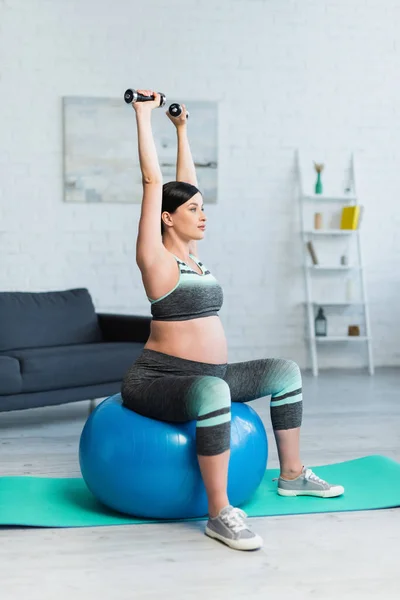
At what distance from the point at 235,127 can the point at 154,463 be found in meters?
4.22

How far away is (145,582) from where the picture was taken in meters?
2.21

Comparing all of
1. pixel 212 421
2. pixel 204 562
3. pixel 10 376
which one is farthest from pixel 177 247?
pixel 10 376

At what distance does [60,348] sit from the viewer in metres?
4.55

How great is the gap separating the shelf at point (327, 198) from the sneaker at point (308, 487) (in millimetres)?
3722

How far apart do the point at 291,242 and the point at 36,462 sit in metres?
3.49

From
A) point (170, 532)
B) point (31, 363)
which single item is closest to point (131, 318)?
point (31, 363)

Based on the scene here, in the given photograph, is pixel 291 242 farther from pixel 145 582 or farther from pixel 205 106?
pixel 145 582

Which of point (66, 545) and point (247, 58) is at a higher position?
point (247, 58)

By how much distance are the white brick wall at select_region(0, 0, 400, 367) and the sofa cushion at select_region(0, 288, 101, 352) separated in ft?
3.59

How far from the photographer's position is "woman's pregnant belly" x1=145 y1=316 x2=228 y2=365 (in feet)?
9.07

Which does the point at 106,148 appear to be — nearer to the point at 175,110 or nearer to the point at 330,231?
the point at 330,231

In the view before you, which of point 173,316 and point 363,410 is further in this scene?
point 363,410

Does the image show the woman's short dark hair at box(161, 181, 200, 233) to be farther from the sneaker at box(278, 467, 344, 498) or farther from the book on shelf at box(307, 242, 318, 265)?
the book on shelf at box(307, 242, 318, 265)

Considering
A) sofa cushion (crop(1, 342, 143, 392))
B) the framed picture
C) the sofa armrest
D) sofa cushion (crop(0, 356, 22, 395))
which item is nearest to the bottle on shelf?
the framed picture
